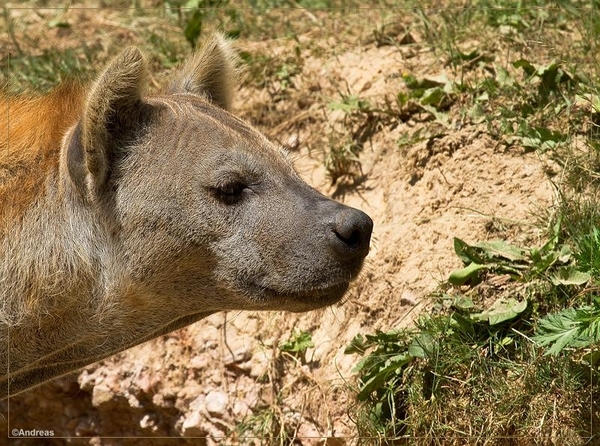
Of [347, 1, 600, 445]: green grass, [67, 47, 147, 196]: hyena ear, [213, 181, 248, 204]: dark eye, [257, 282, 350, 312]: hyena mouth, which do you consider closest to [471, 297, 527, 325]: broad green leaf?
[347, 1, 600, 445]: green grass

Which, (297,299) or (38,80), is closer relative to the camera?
(297,299)

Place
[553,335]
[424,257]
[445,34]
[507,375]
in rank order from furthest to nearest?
[445,34] < [424,257] < [507,375] < [553,335]

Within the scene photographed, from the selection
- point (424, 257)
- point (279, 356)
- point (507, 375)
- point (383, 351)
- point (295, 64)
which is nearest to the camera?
point (507, 375)

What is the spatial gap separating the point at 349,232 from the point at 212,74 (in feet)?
5.18

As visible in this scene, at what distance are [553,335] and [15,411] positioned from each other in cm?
426

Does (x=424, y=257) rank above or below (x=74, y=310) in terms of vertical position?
below

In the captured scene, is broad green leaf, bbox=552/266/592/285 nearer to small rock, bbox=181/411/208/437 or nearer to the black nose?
the black nose

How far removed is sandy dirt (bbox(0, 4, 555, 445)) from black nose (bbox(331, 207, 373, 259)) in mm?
1189

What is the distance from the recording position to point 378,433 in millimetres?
5391

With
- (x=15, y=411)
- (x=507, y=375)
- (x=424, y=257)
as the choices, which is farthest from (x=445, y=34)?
(x=15, y=411)

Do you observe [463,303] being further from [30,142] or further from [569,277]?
[30,142]

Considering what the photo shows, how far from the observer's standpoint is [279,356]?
6324mm

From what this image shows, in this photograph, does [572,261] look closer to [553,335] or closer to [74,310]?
[553,335]

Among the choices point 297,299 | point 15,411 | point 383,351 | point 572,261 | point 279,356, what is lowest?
point 15,411
